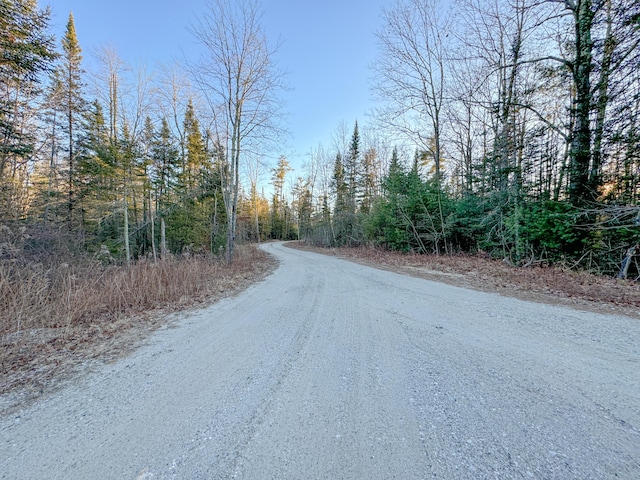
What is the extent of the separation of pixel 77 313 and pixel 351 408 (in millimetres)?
5174

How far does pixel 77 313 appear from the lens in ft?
14.3

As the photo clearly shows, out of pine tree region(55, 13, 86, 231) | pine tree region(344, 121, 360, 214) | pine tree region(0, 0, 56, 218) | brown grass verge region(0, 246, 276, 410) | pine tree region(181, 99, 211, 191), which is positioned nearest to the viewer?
brown grass verge region(0, 246, 276, 410)

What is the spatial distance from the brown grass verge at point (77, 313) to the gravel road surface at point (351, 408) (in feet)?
1.89

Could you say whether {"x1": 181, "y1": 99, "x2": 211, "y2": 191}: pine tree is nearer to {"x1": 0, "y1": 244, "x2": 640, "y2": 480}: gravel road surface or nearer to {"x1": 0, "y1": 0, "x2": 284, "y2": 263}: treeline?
{"x1": 0, "y1": 0, "x2": 284, "y2": 263}: treeline

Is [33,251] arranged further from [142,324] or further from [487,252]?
[487,252]

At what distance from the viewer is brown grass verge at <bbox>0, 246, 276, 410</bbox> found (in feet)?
8.88

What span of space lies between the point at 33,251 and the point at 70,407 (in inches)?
319

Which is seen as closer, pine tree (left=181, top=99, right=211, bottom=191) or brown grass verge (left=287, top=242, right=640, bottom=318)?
brown grass verge (left=287, top=242, right=640, bottom=318)

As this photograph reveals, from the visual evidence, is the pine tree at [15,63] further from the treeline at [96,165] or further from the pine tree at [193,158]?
the pine tree at [193,158]

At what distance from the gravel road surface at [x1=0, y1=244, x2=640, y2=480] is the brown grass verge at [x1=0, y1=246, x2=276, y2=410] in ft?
1.89

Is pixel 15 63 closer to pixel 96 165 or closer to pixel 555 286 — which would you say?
pixel 96 165

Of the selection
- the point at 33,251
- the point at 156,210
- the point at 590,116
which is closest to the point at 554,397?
the point at 590,116

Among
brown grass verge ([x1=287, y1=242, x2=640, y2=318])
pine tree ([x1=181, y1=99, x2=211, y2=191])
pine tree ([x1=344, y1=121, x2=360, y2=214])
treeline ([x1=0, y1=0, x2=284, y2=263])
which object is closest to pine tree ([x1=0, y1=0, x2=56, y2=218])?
treeline ([x1=0, y1=0, x2=284, y2=263])

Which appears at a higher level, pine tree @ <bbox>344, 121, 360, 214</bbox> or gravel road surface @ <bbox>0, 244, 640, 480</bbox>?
pine tree @ <bbox>344, 121, 360, 214</bbox>
